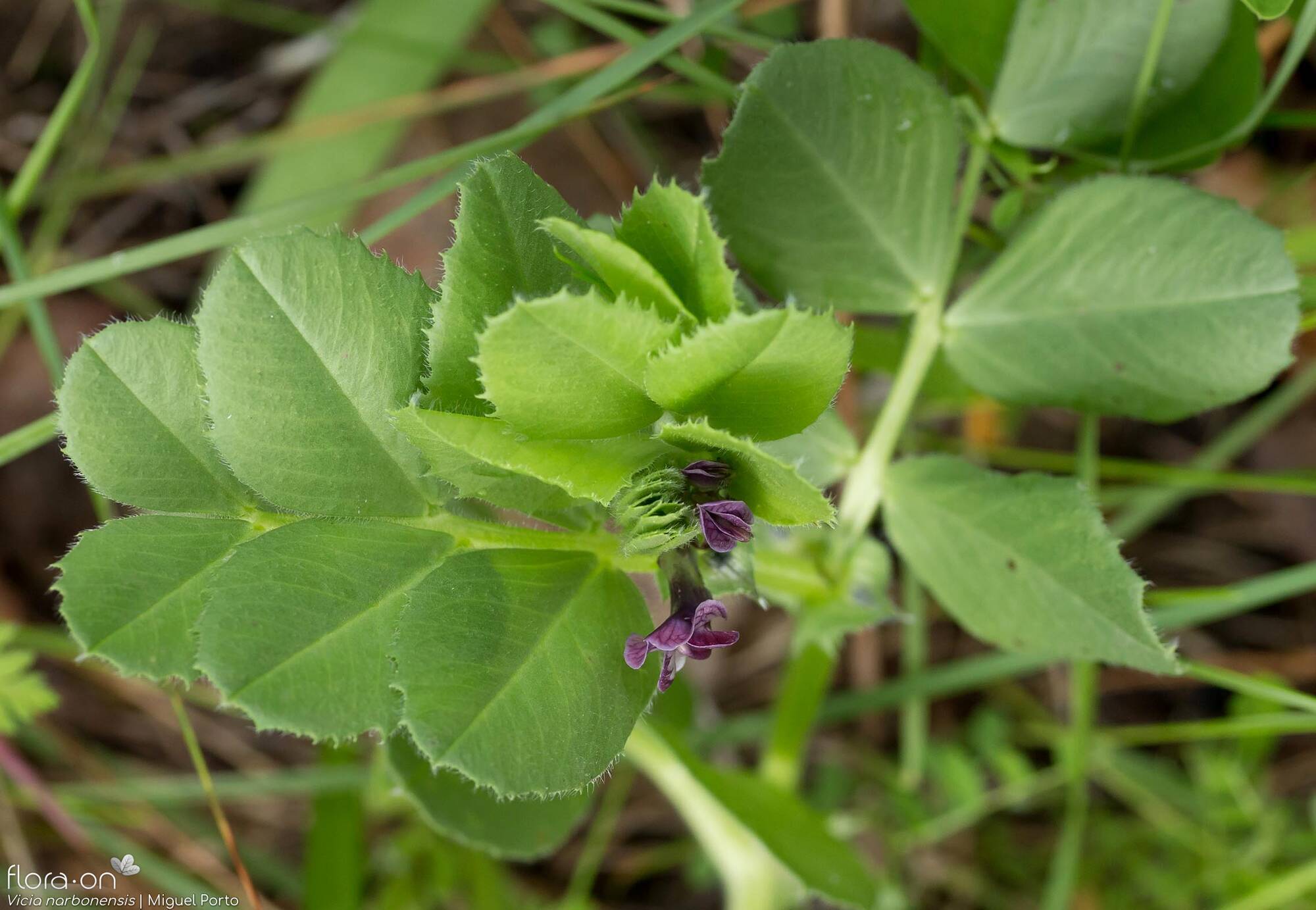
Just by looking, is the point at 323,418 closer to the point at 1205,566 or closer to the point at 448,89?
the point at 448,89

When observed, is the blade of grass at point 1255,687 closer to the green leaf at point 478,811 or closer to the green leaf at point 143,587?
the green leaf at point 478,811

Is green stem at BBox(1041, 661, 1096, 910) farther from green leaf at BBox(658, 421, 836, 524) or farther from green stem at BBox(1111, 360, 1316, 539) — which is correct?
green leaf at BBox(658, 421, 836, 524)

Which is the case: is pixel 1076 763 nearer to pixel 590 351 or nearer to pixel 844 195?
pixel 844 195

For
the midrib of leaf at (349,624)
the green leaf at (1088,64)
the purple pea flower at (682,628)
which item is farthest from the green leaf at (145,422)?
the green leaf at (1088,64)

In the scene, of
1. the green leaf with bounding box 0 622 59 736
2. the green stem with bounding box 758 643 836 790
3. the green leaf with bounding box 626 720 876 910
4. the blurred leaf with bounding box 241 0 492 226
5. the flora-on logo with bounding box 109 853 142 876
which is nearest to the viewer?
the green leaf with bounding box 626 720 876 910

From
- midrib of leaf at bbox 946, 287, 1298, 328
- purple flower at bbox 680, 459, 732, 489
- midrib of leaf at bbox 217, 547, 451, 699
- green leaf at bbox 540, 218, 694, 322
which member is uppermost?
green leaf at bbox 540, 218, 694, 322

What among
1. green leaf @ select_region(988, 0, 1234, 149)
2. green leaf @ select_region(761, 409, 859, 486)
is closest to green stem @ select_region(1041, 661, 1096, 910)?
green leaf @ select_region(761, 409, 859, 486)

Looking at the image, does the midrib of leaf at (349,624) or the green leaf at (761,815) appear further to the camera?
the green leaf at (761,815)
